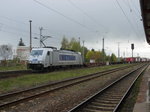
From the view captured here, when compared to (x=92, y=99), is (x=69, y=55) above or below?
above

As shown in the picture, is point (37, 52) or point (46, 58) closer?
point (46, 58)

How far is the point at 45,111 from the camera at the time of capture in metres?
10.4

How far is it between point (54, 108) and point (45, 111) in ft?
2.30

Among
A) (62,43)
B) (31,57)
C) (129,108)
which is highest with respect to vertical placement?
(62,43)

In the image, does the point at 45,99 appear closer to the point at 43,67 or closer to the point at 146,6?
the point at 146,6

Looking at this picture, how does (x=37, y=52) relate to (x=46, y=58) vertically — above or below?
above

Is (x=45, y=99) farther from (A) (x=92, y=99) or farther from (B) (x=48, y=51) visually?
(B) (x=48, y=51)

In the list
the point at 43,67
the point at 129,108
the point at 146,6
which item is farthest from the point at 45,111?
the point at 43,67

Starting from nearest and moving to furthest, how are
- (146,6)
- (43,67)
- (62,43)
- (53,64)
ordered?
1. (146,6)
2. (43,67)
3. (53,64)
4. (62,43)

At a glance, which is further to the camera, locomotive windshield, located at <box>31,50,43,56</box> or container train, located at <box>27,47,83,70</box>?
locomotive windshield, located at <box>31,50,43,56</box>

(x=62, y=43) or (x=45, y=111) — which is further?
(x=62, y=43)

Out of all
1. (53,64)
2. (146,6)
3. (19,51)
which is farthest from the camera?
(19,51)

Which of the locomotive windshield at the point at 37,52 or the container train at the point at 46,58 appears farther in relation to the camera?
the locomotive windshield at the point at 37,52

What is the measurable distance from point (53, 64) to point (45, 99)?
22332 millimetres
